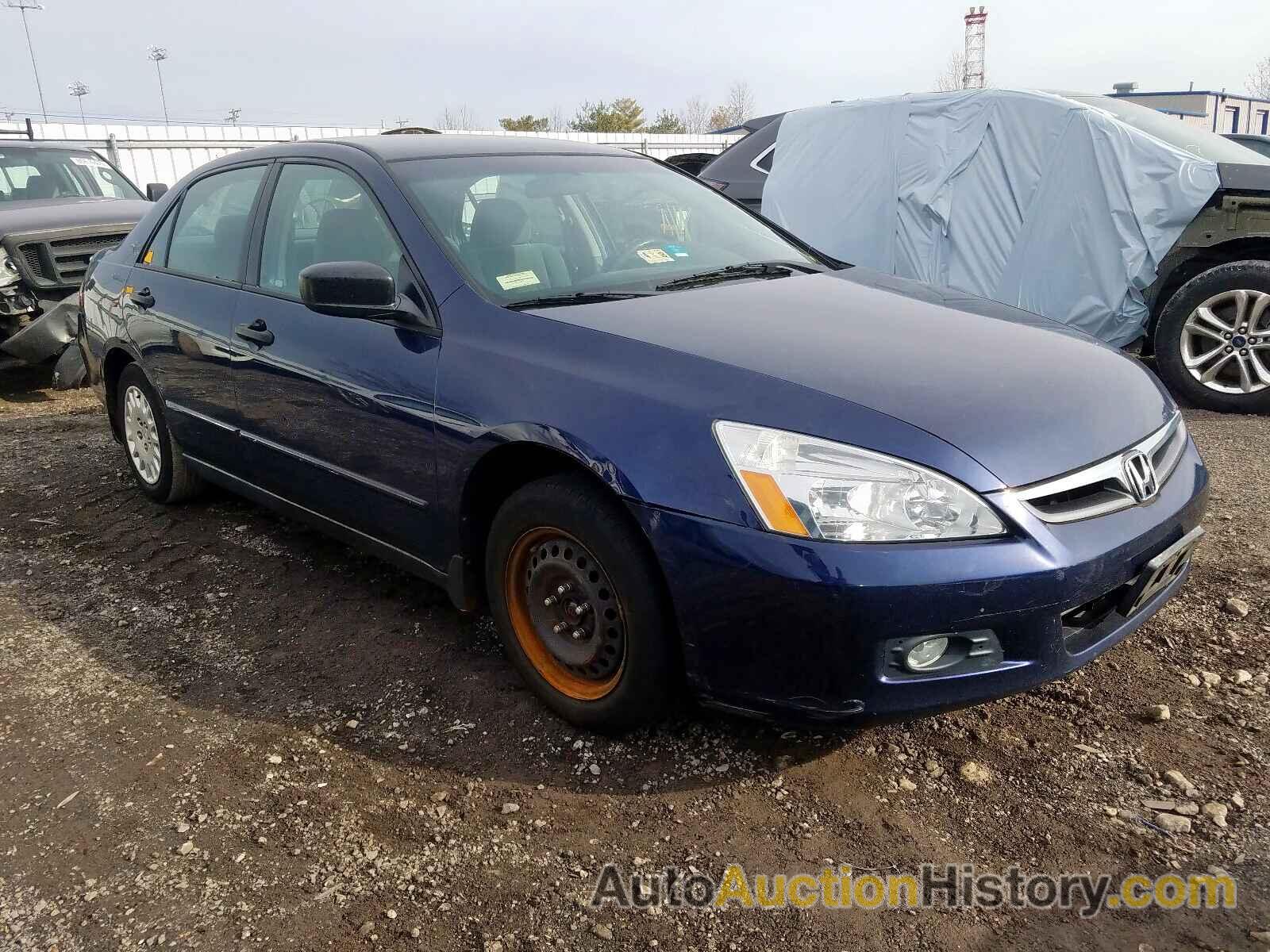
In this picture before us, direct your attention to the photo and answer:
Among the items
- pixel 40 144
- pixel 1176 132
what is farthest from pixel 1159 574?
pixel 40 144

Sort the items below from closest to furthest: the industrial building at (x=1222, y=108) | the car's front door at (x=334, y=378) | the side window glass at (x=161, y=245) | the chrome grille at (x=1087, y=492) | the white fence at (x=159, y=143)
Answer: the chrome grille at (x=1087, y=492) < the car's front door at (x=334, y=378) < the side window glass at (x=161, y=245) < the white fence at (x=159, y=143) < the industrial building at (x=1222, y=108)

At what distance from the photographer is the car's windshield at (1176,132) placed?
19.0ft

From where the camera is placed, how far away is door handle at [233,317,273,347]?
348 centimetres

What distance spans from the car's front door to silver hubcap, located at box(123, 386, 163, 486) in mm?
1160

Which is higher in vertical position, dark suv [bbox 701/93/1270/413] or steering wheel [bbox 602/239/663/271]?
steering wheel [bbox 602/239/663/271]

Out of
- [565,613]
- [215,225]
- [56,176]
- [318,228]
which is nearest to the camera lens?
[565,613]

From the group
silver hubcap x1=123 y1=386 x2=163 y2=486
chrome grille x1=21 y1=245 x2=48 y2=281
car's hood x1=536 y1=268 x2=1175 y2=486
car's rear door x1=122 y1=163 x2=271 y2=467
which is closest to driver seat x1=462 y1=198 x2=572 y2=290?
car's hood x1=536 y1=268 x2=1175 y2=486

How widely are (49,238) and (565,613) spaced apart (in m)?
6.67

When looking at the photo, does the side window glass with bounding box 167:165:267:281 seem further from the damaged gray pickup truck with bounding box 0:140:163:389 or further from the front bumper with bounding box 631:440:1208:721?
the damaged gray pickup truck with bounding box 0:140:163:389

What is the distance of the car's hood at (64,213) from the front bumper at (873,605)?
712 centimetres

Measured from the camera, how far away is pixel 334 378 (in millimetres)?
3154

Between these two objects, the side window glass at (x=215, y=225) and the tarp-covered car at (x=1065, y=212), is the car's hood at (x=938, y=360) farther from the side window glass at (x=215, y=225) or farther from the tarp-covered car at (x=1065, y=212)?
the tarp-covered car at (x=1065, y=212)

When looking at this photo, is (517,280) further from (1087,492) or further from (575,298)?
(1087,492)

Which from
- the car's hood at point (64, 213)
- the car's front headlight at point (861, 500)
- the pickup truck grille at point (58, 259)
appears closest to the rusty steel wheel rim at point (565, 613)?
the car's front headlight at point (861, 500)
